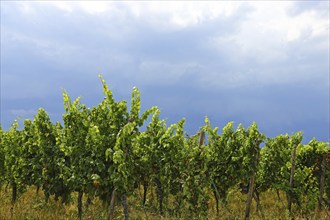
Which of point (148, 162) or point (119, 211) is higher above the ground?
point (148, 162)

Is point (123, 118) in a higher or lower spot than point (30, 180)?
higher

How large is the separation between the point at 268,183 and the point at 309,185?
1749 millimetres

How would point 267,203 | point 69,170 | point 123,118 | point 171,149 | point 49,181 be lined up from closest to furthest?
point 123,118
point 69,170
point 171,149
point 49,181
point 267,203

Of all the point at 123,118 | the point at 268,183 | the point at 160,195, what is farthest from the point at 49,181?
the point at 268,183

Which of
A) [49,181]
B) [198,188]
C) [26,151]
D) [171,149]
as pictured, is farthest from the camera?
[26,151]

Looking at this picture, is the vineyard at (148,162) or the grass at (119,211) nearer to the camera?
the vineyard at (148,162)

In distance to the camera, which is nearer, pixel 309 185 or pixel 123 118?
pixel 123 118

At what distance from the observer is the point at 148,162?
13320mm

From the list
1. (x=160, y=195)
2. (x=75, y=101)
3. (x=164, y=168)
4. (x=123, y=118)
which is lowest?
(x=160, y=195)

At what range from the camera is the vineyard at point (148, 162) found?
10.6 metres

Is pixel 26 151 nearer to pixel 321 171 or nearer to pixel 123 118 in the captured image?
pixel 123 118

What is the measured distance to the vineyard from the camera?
10609 millimetres

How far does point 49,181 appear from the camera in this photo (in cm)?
1430

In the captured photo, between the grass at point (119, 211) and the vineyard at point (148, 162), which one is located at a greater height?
the vineyard at point (148, 162)
